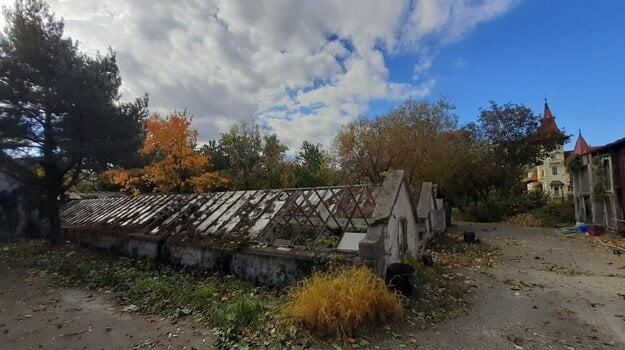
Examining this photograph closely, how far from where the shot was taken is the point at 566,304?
262 inches

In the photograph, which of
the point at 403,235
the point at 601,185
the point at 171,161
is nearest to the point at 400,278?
the point at 403,235

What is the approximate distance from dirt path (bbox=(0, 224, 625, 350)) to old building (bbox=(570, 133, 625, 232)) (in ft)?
27.0

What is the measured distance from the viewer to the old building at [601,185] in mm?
15438

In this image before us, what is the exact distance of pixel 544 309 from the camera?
6.39m

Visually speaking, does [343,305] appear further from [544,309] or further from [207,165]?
[207,165]

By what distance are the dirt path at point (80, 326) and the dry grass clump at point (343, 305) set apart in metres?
1.56

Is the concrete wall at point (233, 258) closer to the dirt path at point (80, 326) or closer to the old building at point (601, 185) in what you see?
the dirt path at point (80, 326)

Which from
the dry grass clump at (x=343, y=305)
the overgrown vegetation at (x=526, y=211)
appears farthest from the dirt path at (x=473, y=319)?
the overgrown vegetation at (x=526, y=211)

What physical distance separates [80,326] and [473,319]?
7.01 meters

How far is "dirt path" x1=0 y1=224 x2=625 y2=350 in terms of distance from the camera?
5.05 m

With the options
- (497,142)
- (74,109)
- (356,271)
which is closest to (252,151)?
(74,109)

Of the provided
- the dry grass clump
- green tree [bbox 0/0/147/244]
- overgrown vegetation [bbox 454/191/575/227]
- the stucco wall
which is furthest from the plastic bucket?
overgrown vegetation [bbox 454/191/575/227]

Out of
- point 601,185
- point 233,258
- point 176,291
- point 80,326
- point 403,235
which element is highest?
point 601,185

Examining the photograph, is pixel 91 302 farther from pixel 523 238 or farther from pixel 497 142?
pixel 497 142
